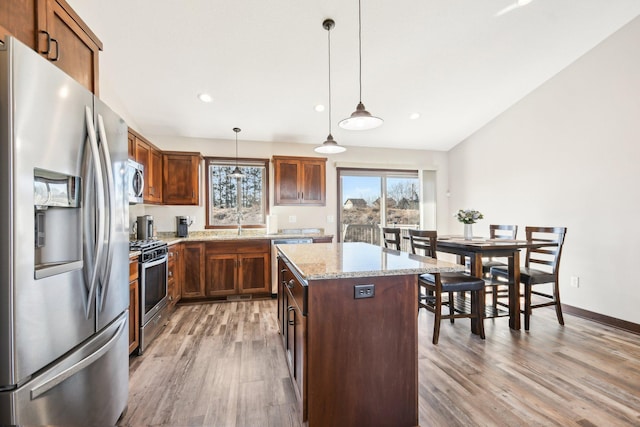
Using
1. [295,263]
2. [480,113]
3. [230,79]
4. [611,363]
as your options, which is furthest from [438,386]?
[480,113]

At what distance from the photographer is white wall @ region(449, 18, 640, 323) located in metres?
2.90

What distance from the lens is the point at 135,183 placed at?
117 inches

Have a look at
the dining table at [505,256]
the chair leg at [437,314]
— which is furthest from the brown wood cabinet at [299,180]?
the chair leg at [437,314]

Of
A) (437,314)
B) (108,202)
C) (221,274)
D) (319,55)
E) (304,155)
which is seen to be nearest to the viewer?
(108,202)

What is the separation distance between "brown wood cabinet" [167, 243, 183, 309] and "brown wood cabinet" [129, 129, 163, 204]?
2.29 feet

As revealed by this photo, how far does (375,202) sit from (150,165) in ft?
11.8

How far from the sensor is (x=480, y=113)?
4.36 meters

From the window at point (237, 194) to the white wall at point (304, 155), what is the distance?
0.11m

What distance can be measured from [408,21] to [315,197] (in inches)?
102

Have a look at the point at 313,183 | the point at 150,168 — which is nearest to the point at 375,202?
the point at 313,183

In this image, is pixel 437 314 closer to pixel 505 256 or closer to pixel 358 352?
pixel 505 256

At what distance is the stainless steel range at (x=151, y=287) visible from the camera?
2451 millimetres

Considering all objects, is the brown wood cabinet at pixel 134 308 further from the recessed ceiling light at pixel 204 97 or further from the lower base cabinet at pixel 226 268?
the recessed ceiling light at pixel 204 97

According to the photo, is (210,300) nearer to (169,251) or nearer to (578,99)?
(169,251)
